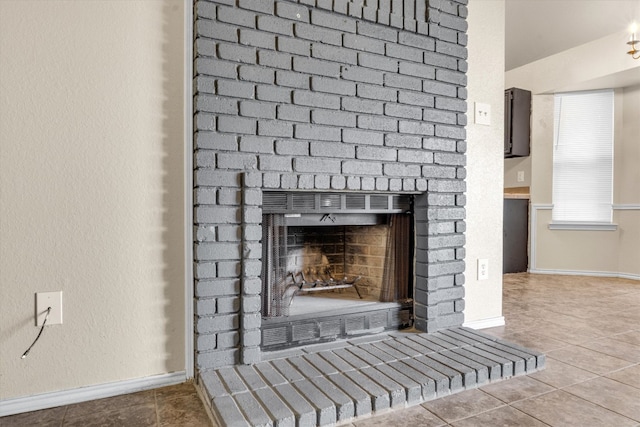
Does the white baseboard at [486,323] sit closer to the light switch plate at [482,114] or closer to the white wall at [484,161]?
the white wall at [484,161]

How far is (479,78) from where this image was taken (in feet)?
7.54

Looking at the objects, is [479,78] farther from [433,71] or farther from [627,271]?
[627,271]

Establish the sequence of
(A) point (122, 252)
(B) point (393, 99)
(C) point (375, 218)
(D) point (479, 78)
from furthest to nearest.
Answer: (D) point (479, 78), (C) point (375, 218), (B) point (393, 99), (A) point (122, 252)

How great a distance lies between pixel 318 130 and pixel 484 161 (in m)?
1.08

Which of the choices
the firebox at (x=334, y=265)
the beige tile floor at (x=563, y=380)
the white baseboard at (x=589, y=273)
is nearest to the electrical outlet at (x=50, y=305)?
the firebox at (x=334, y=265)

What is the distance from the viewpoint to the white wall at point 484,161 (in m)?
2.28

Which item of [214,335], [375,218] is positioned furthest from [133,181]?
[375,218]

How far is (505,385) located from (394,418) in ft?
1.76

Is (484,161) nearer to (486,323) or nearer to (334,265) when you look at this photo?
(486,323)

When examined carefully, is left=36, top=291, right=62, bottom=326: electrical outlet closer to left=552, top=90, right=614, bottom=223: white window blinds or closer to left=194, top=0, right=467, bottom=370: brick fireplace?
left=194, top=0, right=467, bottom=370: brick fireplace

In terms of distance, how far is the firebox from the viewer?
6.03 feet

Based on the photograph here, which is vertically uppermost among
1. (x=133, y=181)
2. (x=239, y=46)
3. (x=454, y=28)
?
(x=454, y=28)

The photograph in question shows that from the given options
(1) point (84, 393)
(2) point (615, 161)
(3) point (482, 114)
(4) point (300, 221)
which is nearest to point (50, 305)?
(1) point (84, 393)

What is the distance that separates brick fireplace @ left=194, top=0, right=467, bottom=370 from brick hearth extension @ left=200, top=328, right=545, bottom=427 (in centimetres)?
16
